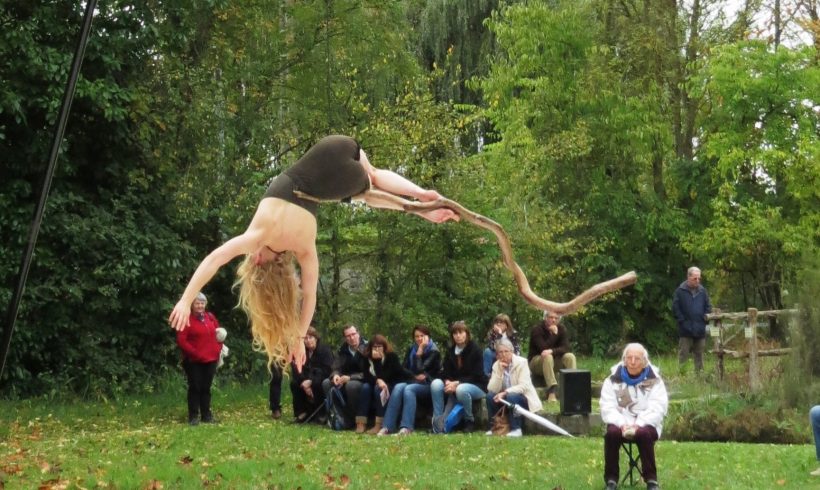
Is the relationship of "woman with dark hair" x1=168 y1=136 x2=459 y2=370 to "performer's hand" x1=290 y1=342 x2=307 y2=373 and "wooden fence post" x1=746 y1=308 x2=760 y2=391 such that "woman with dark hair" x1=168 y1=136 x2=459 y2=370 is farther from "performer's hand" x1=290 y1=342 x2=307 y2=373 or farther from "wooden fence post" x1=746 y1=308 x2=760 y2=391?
"wooden fence post" x1=746 y1=308 x2=760 y2=391

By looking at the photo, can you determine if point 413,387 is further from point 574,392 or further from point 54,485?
point 54,485

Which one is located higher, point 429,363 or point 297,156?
point 297,156

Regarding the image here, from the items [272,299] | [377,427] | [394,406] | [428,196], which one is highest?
[428,196]

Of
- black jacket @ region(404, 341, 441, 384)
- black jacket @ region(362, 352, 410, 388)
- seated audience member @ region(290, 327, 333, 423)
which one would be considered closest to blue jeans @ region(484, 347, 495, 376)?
black jacket @ region(404, 341, 441, 384)

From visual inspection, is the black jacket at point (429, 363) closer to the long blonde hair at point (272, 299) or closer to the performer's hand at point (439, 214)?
the long blonde hair at point (272, 299)

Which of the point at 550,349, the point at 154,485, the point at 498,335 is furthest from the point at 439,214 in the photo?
the point at 550,349

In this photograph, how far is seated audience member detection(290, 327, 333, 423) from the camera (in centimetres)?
1076

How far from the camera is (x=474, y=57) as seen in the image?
68.5 feet

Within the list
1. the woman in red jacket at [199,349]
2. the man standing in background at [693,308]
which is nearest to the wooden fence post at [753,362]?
the man standing in background at [693,308]

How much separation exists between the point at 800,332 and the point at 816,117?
10.5 metres

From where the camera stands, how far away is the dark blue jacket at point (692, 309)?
12.5 meters

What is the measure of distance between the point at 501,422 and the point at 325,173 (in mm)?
5103

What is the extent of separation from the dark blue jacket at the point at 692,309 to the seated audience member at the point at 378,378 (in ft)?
12.4

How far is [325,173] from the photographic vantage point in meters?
5.12
